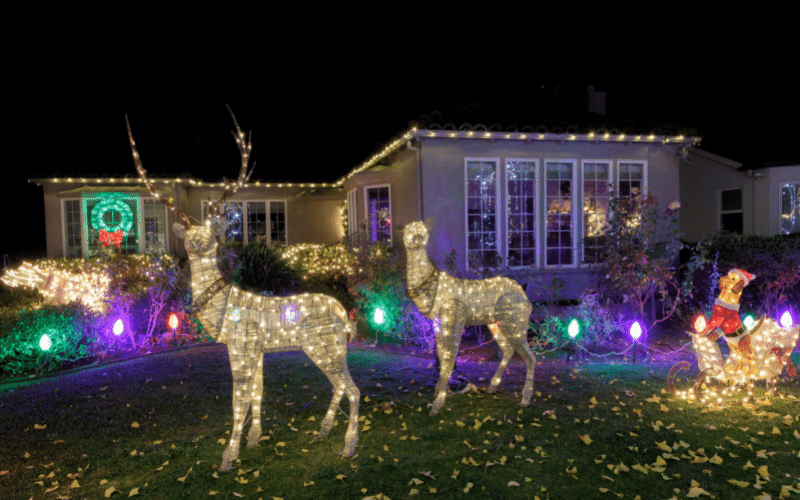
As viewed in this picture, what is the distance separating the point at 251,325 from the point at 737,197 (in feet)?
49.1

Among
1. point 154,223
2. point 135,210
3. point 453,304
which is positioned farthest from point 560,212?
point 135,210

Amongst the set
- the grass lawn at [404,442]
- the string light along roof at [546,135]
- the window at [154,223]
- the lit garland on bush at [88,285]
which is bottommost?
the grass lawn at [404,442]

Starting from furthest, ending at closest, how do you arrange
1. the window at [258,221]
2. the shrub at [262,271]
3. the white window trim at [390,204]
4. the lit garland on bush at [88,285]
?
the window at [258,221]
the white window trim at [390,204]
the shrub at [262,271]
the lit garland on bush at [88,285]

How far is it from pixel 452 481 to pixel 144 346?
6.42m

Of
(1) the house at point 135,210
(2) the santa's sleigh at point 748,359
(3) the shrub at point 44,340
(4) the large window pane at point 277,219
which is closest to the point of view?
(2) the santa's sleigh at point 748,359

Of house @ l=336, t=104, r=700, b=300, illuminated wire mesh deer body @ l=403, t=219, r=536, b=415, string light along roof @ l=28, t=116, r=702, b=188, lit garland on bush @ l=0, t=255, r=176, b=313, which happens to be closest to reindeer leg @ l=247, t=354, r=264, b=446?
illuminated wire mesh deer body @ l=403, t=219, r=536, b=415

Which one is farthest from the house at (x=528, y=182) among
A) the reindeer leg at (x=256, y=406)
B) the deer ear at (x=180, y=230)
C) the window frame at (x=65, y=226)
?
the window frame at (x=65, y=226)

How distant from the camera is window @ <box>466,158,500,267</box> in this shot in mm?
9711

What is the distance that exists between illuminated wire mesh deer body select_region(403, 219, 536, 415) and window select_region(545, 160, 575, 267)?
4956 millimetres

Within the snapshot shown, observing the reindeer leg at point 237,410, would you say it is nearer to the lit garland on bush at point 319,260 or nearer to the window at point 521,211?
the window at point 521,211

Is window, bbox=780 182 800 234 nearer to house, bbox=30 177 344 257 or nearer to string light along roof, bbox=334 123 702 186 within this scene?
string light along roof, bbox=334 123 702 186

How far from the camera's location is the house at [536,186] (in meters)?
9.42

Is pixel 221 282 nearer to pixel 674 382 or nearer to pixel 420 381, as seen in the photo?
pixel 420 381

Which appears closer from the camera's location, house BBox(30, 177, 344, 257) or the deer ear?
the deer ear
